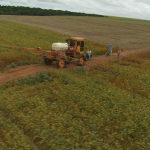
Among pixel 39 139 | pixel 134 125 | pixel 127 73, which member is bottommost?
pixel 39 139

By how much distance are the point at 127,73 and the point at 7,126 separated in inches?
339

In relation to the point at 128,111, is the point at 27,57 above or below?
above

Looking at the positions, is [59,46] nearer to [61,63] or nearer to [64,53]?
[64,53]

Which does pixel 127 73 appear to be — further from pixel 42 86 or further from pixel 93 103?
pixel 42 86

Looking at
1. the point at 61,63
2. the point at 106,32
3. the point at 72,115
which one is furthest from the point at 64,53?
the point at 106,32

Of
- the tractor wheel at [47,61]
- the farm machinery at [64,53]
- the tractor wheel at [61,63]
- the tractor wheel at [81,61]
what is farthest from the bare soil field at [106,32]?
the tractor wheel at [47,61]

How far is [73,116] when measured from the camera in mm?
6281

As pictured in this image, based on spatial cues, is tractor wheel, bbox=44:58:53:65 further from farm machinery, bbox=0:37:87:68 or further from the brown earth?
the brown earth

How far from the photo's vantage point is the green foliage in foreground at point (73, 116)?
4969mm

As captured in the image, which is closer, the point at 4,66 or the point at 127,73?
the point at 127,73

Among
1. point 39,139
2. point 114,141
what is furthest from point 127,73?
point 39,139

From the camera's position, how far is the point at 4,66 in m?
12.6

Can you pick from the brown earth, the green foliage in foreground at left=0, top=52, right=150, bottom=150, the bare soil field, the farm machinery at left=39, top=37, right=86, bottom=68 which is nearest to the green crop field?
the green foliage in foreground at left=0, top=52, right=150, bottom=150

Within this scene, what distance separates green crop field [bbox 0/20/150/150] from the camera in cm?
495
